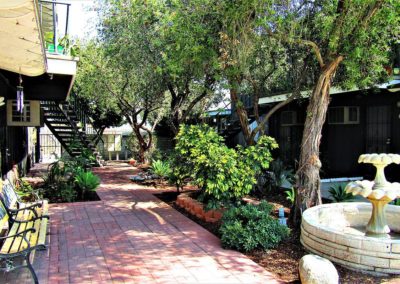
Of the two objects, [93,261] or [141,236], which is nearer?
[93,261]

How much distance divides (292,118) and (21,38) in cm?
1091

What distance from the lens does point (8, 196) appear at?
5902mm

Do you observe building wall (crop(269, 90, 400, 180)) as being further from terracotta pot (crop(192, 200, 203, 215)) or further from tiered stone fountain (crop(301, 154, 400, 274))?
terracotta pot (crop(192, 200, 203, 215))

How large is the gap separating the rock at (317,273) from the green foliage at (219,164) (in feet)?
8.03

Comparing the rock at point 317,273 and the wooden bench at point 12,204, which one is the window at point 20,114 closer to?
the wooden bench at point 12,204

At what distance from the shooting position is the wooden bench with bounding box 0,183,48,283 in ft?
12.8

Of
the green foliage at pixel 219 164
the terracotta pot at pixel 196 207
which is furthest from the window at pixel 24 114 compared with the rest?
the terracotta pot at pixel 196 207

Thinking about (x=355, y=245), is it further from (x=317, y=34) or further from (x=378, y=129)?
(x=378, y=129)

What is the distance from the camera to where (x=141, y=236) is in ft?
19.5

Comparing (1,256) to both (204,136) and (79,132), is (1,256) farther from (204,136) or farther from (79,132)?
(79,132)

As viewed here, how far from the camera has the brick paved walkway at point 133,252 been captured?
14.2 ft

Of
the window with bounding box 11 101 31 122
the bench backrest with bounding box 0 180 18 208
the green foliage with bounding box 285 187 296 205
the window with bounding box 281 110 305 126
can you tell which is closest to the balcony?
the window with bounding box 11 101 31 122

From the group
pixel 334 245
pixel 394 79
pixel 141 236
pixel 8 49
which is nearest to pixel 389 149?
pixel 394 79

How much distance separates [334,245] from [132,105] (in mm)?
12037
